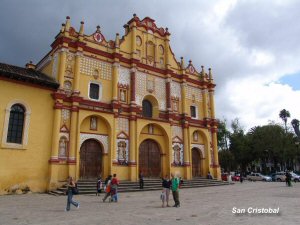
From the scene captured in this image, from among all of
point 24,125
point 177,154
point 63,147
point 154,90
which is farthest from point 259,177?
point 24,125

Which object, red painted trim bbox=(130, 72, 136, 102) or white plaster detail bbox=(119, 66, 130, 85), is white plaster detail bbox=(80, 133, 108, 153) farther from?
white plaster detail bbox=(119, 66, 130, 85)

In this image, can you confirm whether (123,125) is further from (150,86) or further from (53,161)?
(53,161)

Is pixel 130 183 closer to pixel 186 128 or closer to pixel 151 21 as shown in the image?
pixel 186 128

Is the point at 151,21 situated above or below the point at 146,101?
above

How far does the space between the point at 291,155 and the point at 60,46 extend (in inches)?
1866

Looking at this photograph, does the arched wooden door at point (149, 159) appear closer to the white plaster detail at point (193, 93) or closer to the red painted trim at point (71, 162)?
the red painted trim at point (71, 162)

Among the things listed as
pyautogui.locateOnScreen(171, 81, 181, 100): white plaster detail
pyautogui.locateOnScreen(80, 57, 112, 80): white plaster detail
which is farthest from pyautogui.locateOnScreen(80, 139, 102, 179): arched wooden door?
pyautogui.locateOnScreen(171, 81, 181, 100): white plaster detail

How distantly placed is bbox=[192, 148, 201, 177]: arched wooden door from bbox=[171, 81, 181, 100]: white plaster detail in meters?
6.44

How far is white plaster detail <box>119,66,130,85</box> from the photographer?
1065 inches

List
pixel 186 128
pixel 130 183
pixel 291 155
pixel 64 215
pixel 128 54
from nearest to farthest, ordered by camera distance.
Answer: pixel 64 215 < pixel 130 183 < pixel 128 54 < pixel 186 128 < pixel 291 155

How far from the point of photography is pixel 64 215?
1082 cm

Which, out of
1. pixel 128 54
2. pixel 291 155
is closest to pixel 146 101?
pixel 128 54

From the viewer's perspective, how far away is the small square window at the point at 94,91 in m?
25.0

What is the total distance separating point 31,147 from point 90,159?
5.04m
